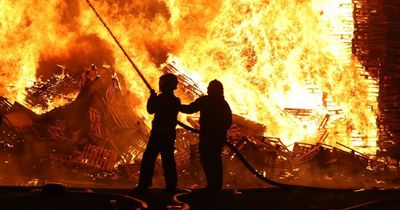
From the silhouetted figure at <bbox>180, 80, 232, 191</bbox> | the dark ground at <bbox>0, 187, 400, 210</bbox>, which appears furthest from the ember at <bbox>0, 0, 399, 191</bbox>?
the dark ground at <bbox>0, 187, 400, 210</bbox>

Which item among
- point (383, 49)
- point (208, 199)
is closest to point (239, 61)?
point (383, 49)

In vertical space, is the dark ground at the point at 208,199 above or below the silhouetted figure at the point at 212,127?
below

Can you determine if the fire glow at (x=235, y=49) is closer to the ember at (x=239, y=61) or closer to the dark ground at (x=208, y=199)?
the ember at (x=239, y=61)

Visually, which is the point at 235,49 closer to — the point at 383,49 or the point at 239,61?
the point at 239,61

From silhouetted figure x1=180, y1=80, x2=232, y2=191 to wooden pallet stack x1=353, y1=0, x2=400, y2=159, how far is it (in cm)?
696

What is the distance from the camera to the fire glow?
14219mm

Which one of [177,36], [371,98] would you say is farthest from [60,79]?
[371,98]

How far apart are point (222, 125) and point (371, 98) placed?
6.97 metres

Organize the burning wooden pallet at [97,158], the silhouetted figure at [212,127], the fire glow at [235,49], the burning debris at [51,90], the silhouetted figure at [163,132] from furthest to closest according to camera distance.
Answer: the fire glow at [235,49] → the burning debris at [51,90] → the burning wooden pallet at [97,158] → the silhouetted figure at [212,127] → the silhouetted figure at [163,132]

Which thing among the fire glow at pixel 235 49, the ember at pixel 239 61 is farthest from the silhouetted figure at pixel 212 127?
the fire glow at pixel 235 49

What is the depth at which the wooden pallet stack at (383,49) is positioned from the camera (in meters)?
14.7

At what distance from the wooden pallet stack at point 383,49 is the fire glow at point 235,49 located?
251 millimetres

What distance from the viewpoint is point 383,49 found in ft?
48.4

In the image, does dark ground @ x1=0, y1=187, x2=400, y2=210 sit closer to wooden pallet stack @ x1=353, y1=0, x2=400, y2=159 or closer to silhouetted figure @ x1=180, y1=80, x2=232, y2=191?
silhouetted figure @ x1=180, y1=80, x2=232, y2=191
